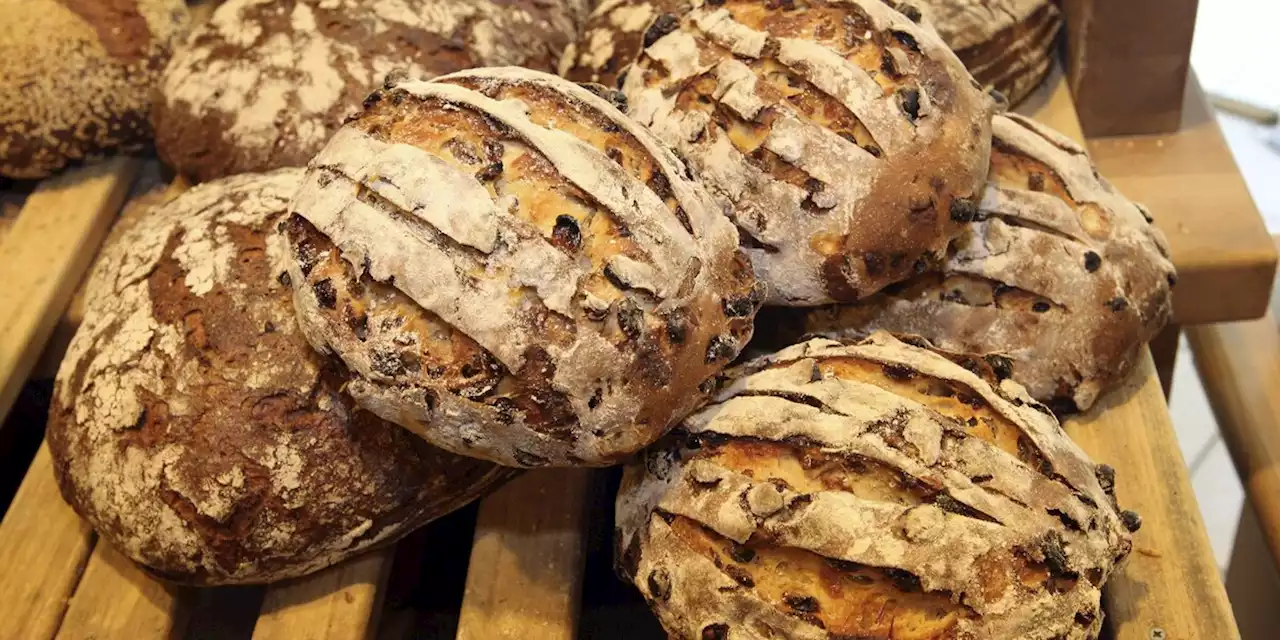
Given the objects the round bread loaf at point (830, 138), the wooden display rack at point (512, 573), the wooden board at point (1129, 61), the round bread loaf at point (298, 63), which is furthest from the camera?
the wooden board at point (1129, 61)

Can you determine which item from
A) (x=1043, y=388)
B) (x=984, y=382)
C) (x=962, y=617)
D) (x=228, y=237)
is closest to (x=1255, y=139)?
(x=1043, y=388)

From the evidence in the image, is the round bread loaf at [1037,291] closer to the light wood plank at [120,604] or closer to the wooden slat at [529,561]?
the wooden slat at [529,561]

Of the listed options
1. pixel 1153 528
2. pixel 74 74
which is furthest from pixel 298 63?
pixel 1153 528

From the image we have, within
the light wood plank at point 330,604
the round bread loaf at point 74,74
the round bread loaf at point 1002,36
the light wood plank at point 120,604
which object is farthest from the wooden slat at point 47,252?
the round bread loaf at point 1002,36

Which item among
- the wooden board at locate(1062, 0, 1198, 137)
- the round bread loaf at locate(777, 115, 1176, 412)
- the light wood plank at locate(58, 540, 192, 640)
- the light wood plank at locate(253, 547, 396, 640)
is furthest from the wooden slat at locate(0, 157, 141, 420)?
the wooden board at locate(1062, 0, 1198, 137)

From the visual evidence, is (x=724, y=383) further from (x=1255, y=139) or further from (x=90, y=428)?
(x=1255, y=139)

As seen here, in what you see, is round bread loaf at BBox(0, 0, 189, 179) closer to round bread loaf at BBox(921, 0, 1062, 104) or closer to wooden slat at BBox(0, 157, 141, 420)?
wooden slat at BBox(0, 157, 141, 420)
